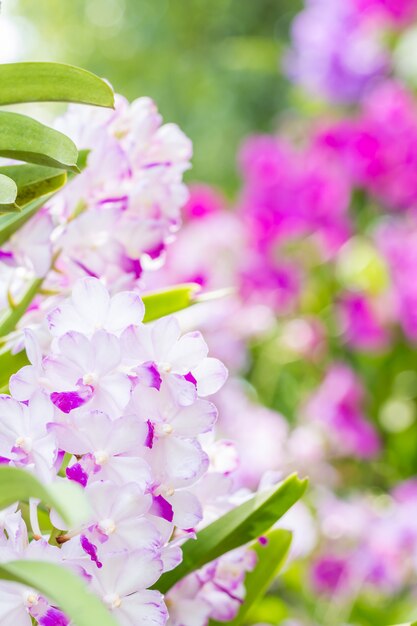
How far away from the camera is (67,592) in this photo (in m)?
0.18

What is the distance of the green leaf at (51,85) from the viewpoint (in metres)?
0.29

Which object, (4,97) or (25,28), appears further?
(25,28)

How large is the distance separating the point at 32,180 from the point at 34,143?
0.03 meters

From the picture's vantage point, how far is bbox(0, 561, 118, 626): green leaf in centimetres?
18

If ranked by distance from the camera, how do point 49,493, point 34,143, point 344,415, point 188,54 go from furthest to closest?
point 188,54, point 344,415, point 34,143, point 49,493

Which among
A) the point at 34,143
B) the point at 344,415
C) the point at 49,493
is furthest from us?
the point at 344,415

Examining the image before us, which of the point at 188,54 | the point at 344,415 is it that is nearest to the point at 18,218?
the point at 344,415

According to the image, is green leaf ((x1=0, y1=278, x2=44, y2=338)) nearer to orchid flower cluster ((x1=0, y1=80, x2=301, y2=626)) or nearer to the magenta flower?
orchid flower cluster ((x1=0, y1=80, x2=301, y2=626))

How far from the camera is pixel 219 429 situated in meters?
1.10

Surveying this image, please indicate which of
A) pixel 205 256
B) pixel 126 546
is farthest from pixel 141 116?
pixel 205 256

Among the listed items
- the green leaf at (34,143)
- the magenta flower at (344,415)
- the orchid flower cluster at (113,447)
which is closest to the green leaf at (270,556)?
the orchid flower cluster at (113,447)

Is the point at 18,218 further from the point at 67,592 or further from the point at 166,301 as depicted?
the point at 67,592

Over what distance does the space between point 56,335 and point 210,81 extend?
4461 millimetres

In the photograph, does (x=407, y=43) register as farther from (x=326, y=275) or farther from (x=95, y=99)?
(x=95, y=99)
